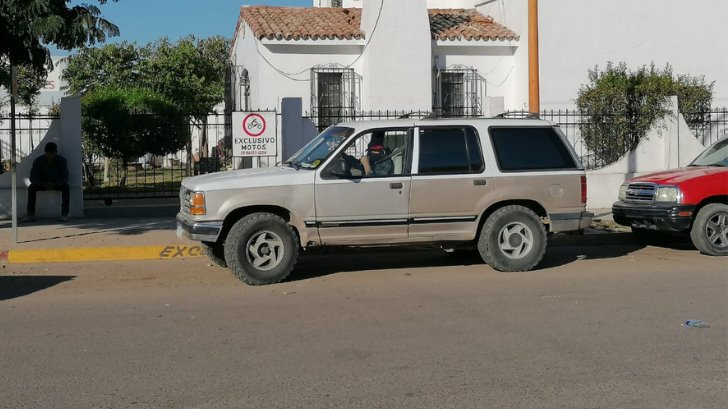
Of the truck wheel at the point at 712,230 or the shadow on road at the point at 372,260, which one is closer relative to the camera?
the shadow on road at the point at 372,260

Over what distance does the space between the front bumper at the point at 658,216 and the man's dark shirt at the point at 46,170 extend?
31.3 feet

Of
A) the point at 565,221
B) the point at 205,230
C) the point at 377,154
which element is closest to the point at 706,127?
the point at 565,221

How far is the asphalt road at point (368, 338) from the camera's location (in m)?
5.61

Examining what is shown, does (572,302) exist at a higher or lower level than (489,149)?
lower

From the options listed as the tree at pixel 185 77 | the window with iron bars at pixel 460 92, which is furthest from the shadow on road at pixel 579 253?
the tree at pixel 185 77

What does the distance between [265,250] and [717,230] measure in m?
6.24

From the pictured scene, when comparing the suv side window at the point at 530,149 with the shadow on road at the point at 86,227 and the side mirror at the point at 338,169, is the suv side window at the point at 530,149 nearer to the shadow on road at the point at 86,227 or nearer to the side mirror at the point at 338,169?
the side mirror at the point at 338,169

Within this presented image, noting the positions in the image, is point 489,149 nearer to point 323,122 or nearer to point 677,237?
point 677,237

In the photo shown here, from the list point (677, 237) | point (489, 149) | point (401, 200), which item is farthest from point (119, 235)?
point (677, 237)

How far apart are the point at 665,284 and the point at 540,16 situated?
12.6m

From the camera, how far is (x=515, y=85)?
21.2 m

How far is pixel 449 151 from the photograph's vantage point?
10.1 m

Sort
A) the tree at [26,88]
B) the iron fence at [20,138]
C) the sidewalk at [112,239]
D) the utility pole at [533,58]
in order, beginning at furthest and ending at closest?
the tree at [26,88], the iron fence at [20,138], the utility pole at [533,58], the sidewalk at [112,239]

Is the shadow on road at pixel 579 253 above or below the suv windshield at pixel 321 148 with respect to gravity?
below
